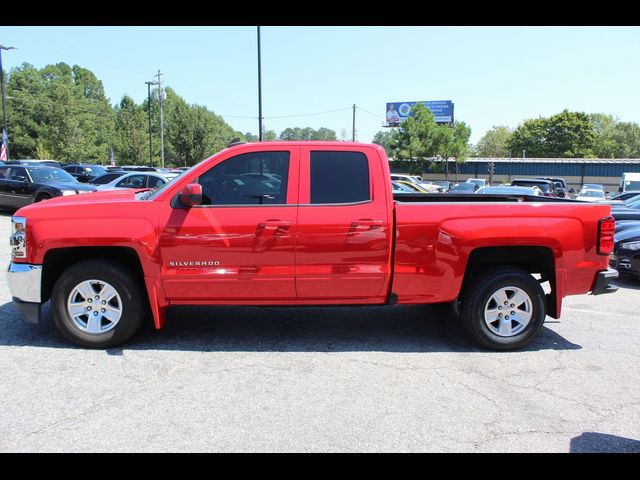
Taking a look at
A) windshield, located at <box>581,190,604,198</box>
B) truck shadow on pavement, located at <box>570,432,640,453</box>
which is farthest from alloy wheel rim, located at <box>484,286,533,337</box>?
windshield, located at <box>581,190,604,198</box>

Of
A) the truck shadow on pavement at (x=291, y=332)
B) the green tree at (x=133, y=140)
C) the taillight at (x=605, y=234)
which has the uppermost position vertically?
the green tree at (x=133, y=140)

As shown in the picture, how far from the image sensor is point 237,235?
452 centimetres

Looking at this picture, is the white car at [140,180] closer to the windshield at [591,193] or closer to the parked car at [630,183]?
the windshield at [591,193]

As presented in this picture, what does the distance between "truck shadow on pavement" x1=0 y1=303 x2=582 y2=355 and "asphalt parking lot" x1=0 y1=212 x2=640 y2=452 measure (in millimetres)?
26

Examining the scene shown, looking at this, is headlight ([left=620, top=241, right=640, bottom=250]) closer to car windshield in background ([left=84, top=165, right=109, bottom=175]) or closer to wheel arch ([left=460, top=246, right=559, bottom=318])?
wheel arch ([left=460, top=246, right=559, bottom=318])

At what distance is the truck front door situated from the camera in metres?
4.52

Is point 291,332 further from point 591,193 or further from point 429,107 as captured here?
point 429,107

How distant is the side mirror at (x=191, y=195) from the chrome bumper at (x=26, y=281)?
1484 mm

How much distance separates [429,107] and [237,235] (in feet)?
294

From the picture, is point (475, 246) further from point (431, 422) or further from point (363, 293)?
point (431, 422)

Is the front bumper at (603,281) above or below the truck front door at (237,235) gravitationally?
below

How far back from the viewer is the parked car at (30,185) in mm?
14992

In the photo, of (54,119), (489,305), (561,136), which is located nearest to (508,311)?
(489,305)

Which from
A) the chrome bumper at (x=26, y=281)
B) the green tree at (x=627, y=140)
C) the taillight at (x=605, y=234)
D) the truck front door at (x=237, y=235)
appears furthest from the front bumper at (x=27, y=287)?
the green tree at (x=627, y=140)
